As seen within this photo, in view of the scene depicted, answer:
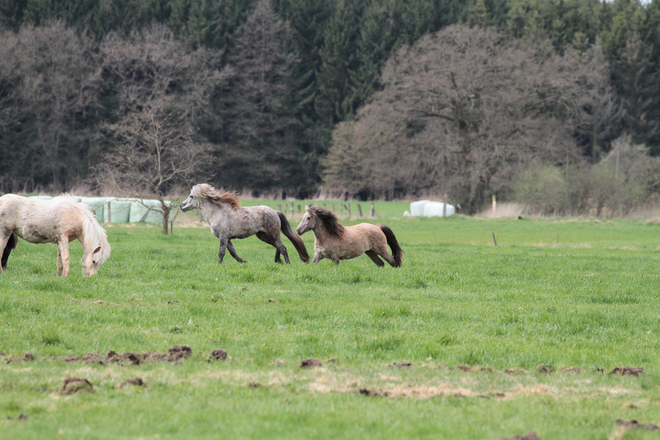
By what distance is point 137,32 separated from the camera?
7088 cm

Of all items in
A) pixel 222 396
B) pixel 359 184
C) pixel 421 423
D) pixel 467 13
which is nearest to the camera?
pixel 421 423

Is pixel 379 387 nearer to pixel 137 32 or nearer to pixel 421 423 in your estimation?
pixel 421 423

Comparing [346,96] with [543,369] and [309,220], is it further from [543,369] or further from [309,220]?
[543,369]

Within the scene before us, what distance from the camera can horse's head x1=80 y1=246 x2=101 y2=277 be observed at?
13.8m

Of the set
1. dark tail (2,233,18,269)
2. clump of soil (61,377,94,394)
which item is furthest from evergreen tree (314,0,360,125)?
Answer: clump of soil (61,377,94,394)

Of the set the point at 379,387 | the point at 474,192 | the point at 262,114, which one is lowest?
the point at 379,387

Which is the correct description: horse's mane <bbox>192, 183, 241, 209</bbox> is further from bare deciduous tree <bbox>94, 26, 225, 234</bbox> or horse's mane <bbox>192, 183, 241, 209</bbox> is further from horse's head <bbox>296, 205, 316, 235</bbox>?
bare deciduous tree <bbox>94, 26, 225, 234</bbox>

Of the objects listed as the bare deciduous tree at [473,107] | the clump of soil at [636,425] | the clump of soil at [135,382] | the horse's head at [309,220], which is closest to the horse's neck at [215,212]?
the horse's head at [309,220]

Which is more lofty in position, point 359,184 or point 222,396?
point 359,184

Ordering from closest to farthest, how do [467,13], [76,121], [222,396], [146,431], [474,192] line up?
[146,431]
[222,396]
[474,192]
[76,121]
[467,13]

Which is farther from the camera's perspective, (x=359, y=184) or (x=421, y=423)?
(x=359, y=184)

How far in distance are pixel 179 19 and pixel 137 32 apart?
20.9ft

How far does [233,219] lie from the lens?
1788 cm

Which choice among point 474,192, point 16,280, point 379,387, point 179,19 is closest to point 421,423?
point 379,387
